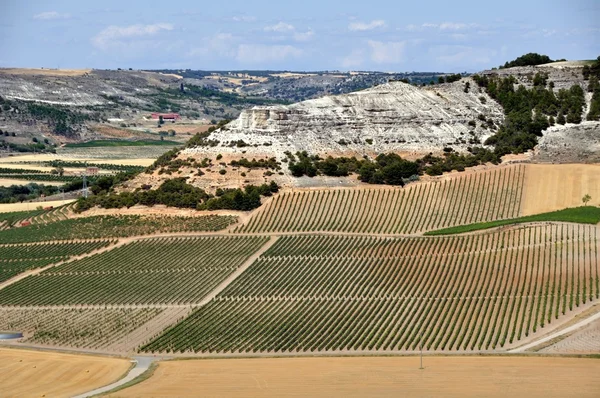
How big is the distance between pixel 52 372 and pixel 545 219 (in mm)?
47690

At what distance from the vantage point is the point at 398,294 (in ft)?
294

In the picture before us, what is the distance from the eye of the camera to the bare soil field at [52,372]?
70.9m

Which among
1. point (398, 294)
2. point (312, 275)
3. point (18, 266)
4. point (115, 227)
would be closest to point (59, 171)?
point (115, 227)

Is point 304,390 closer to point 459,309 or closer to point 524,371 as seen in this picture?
point 524,371

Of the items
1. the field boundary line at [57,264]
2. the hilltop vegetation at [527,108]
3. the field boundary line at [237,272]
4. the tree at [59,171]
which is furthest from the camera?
the tree at [59,171]

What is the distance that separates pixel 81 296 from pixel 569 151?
190ft

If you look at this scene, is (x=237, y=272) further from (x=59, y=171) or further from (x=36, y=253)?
(x=59, y=171)

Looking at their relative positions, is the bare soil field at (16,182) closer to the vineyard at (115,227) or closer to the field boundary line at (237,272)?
the vineyard at (115,227)

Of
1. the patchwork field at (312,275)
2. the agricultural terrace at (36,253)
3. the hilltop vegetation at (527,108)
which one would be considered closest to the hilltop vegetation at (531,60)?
the hilltop vegetation at (527,108)

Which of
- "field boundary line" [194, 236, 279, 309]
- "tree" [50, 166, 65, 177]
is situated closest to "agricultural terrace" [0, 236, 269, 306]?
"field boundary line" [194, 236, 279, 309]

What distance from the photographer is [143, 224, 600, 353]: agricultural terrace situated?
8019 cm

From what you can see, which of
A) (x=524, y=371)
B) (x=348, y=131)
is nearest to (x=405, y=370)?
(x=524, y=371)

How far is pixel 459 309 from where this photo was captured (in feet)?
279

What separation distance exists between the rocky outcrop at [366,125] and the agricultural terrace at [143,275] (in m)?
22.4
